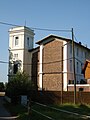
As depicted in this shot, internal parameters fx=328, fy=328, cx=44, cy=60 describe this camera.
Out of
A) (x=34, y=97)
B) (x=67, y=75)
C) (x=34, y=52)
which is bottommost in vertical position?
(x=34, y=97)

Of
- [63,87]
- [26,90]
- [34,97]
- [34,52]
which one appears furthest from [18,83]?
[34,52]

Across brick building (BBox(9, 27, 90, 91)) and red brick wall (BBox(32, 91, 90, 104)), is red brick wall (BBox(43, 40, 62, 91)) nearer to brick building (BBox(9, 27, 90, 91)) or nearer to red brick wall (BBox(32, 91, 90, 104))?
brick building (BBox(9, 27, 90, 91))

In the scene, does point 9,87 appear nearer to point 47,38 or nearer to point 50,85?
point 50,85

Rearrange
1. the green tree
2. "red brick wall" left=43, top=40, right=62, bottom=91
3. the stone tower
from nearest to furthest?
1. the green tree
2. "red brick wall" left=43, top=40, right=62, bottom=91
3. the stone tower

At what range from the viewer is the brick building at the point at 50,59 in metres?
56.8

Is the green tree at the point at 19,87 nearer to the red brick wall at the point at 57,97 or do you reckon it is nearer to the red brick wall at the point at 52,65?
the red brick wall at the point at 57,97

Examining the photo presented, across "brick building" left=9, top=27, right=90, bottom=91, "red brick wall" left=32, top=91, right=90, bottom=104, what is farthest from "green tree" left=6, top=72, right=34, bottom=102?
Result: "brick building" left=9, top=27, right=90, bottom=91

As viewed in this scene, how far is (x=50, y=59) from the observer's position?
59.7 m

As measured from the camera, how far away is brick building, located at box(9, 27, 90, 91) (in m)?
56.8

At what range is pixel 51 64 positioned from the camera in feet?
195

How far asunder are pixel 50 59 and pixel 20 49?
8014 millimetres

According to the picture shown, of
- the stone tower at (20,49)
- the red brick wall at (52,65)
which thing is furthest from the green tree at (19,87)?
the stone tower at (20,49)

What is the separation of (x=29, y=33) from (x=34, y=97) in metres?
21.6

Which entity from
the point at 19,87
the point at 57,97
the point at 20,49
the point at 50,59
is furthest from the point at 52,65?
the point at 19,87
